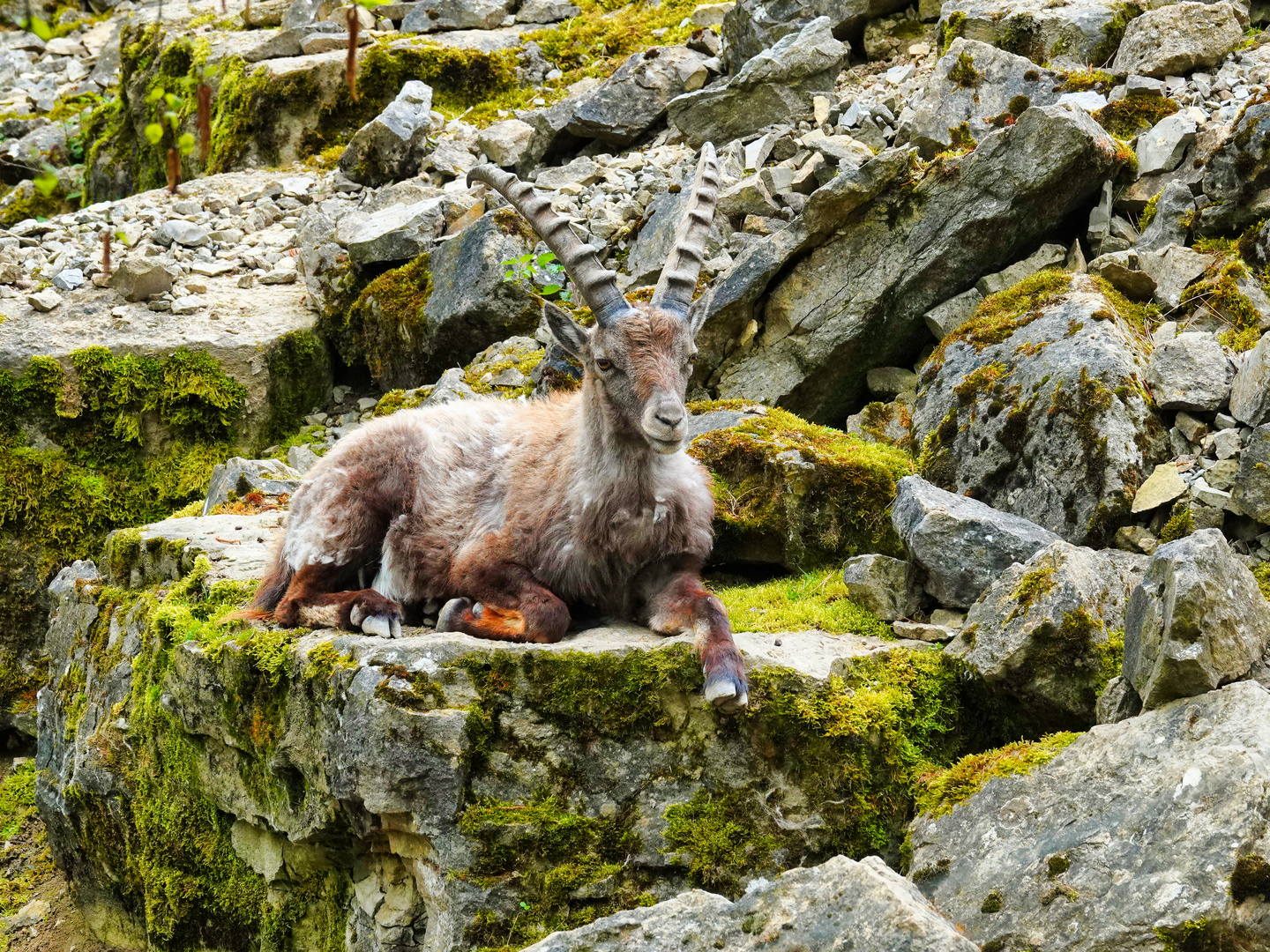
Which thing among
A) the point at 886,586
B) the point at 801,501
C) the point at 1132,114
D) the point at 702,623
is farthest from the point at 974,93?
the point at 702,623

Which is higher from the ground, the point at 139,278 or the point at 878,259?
the point at 878,259

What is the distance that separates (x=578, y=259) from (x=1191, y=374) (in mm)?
3756

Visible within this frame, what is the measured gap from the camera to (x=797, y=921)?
3.67 metres

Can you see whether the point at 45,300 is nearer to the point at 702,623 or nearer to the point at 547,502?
the point at 547,502

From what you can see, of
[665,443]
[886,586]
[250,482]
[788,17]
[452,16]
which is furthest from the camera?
[452,16]

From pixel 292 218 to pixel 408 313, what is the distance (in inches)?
132

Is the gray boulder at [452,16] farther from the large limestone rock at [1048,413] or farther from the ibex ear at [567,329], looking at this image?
the ibex ear at [567,329]

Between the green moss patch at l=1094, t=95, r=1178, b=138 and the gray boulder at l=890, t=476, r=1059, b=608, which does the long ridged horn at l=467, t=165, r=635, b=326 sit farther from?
the green moss patch at l=1094, t=95, r=1178, b=138

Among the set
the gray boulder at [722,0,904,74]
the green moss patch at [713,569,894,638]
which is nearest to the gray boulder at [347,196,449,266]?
the gray boulder at [722,0,904,74]

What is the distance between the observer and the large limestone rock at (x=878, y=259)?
8.98 meters

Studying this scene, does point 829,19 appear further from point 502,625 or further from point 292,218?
point 502,625

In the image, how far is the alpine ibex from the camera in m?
6.19

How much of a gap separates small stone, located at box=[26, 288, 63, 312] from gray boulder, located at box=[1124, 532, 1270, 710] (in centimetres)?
1159

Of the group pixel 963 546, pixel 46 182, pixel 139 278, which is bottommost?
pixel 139 278
